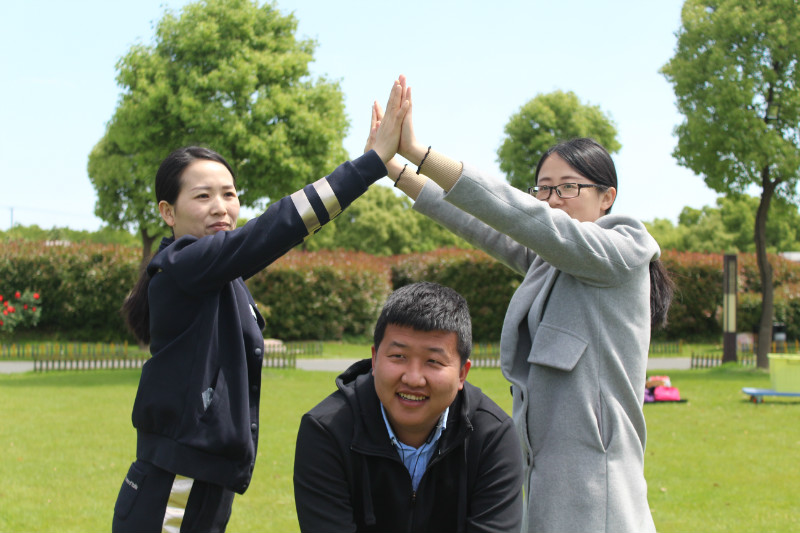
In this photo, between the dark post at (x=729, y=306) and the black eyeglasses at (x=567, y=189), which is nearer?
the black eyeglasses at (x=567, y=189)

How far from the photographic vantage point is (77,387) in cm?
1319

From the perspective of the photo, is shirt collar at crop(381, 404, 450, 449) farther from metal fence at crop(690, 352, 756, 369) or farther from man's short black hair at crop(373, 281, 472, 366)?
metal fence at crop(690, 352, 756, 369)

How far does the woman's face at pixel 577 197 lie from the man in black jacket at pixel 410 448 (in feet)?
2.00

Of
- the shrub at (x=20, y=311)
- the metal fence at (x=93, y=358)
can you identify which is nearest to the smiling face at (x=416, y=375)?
the metal fence at (x=93, y=358)

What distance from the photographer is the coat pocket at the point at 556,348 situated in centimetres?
246

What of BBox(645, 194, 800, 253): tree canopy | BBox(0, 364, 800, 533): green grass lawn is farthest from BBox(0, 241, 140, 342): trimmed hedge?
BBox(645, 194, 800, 253): tree canopy

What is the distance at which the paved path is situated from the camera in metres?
15.9

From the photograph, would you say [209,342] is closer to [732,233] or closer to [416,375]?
[416,375]

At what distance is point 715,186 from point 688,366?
179 inches

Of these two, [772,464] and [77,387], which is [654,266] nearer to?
[772,464]

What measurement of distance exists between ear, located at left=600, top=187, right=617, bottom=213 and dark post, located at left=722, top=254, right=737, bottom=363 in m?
15.6

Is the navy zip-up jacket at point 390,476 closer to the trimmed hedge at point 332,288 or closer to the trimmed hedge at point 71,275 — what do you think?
the trimmed hedge at point 332,288

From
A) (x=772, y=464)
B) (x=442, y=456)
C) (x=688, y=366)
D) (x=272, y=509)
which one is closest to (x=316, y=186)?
(x=442, y=456)

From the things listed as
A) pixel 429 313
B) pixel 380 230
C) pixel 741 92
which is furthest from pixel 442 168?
pixel 380 230
